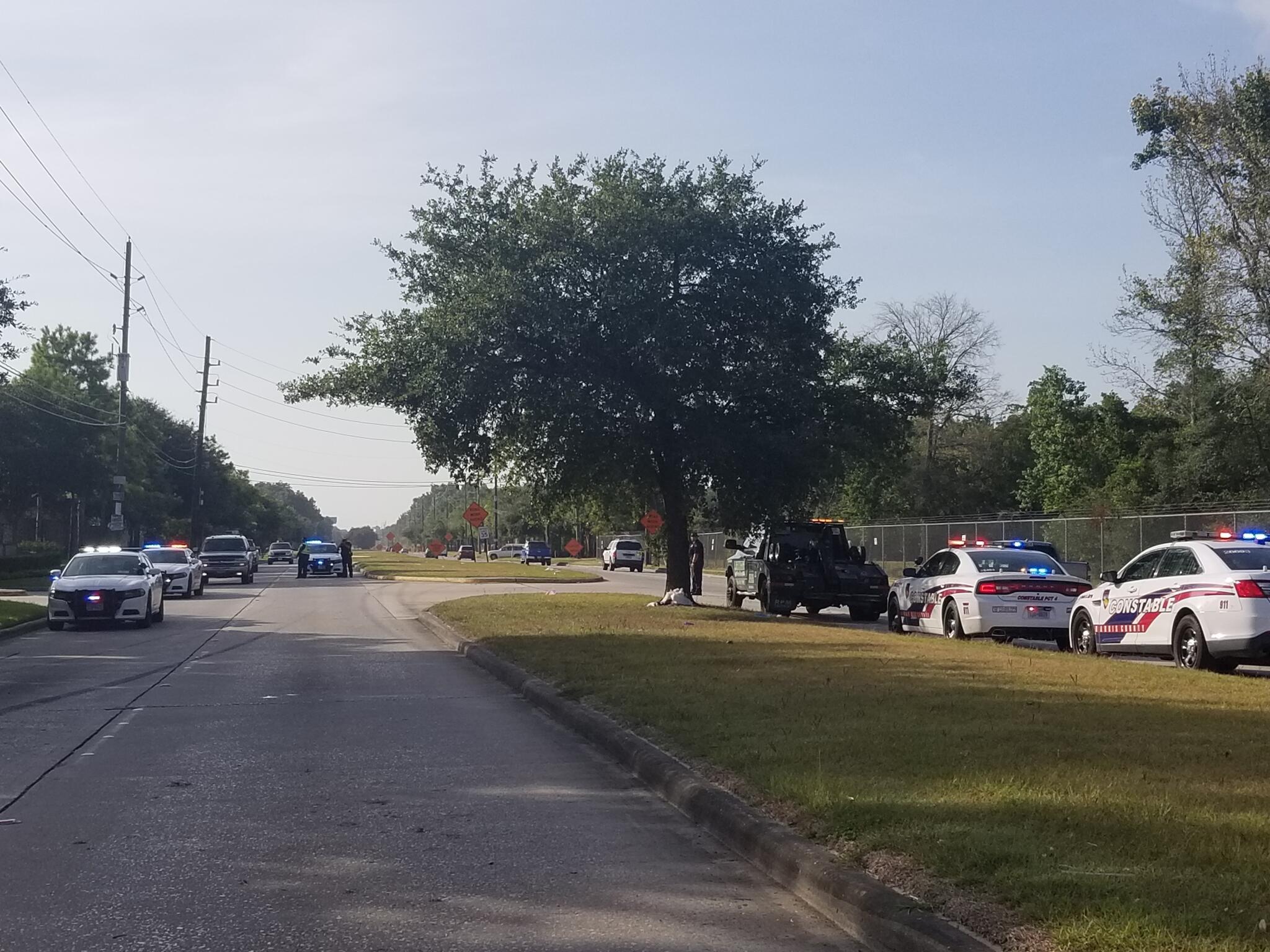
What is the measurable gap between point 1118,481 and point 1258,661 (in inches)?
1671

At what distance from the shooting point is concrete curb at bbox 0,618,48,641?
24.3 m

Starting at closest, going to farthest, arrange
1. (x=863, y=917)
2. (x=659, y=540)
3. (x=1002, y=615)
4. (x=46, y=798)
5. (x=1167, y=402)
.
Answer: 1. (x=863, y=917)
2. (x=46, y=798)
3. (x=1002, y=615)
4. (x=659, y=540)
5. (x=1167, y=402)

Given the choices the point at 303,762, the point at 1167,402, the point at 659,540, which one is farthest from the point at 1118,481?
the point at 303,762

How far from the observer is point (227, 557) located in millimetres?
52531

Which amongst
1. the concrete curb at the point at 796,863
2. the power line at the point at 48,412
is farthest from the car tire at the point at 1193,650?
the power line at the point at 48,412

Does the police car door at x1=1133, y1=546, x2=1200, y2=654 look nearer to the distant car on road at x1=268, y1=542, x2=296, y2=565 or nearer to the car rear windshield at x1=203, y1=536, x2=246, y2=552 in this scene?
the car rear windshield at x1=203, y1=536, x2=246, y2=552

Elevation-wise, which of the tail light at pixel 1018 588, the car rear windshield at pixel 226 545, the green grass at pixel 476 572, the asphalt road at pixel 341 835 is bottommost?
the asphalt road at pixel 341 835

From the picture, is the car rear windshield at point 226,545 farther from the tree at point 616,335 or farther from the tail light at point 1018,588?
the tail light at point 1018,588

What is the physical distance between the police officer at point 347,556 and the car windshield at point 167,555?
17010 millimetres

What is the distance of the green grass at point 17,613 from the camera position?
25.8 metres

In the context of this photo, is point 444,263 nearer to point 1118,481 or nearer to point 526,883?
point 526,883

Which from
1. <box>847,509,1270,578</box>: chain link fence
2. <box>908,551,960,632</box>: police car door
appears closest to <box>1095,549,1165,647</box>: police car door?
<box>908,551,960,632</box>: police car door

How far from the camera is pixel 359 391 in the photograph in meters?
27.6

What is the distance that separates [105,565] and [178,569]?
38.3 feet
